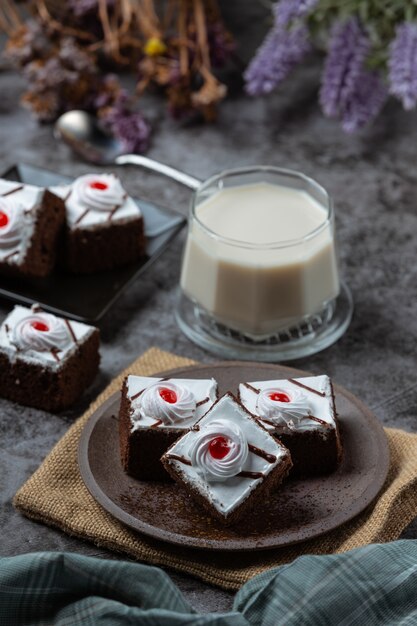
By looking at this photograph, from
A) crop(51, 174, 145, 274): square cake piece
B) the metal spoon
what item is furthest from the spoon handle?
crop(51, 174, 145, 274): square cake piece

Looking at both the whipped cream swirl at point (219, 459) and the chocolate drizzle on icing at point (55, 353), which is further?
the chocolate drizzle on icing at point (55, 353)

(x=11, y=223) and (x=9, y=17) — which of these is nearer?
(x=11, y=223)

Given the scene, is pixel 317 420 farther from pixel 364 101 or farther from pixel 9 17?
pixel 9 17

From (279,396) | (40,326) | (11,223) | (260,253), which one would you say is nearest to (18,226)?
(11,223)

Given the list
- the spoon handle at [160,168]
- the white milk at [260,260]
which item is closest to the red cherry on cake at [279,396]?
the white milk at [260,260]

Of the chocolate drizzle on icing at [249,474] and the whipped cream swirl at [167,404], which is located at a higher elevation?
the whipped cream swirl at [167,404]

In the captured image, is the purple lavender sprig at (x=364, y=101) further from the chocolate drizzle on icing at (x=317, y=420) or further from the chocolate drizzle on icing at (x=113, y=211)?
the chocolate drizzle on icing at (x=317, y=420)
